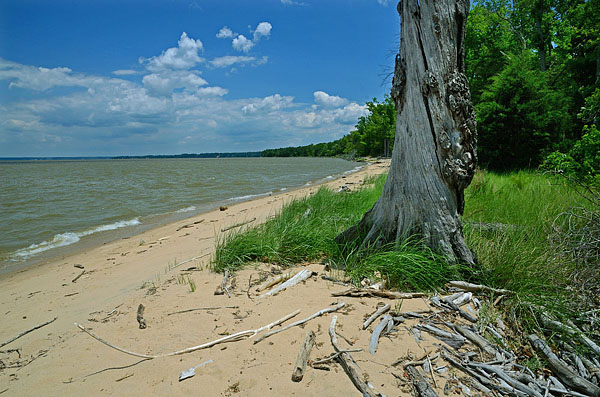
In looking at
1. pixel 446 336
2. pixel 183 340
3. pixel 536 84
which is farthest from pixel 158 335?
pixel 536 84

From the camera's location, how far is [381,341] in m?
2.54

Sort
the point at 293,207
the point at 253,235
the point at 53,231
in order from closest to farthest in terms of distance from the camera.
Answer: the point at 253,235 → the point at 293,207 → the point at 53,231

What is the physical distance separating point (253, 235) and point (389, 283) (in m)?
2.41

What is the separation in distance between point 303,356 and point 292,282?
1325 mm

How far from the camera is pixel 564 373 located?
2.10 m

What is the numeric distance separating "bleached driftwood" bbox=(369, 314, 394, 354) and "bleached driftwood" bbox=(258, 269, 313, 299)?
1.20m

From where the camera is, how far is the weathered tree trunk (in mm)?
3482

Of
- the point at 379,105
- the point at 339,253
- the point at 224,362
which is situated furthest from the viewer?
the point at 379,105

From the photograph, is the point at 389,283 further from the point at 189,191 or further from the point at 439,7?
the point at 189,191

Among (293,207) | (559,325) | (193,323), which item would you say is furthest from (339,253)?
(293,207)

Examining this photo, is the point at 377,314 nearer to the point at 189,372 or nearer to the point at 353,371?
the point at 353,371

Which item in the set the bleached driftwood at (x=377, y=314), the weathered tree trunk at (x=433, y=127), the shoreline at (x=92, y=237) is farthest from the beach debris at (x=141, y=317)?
Answer: the shoreline at (x=92, y=237)

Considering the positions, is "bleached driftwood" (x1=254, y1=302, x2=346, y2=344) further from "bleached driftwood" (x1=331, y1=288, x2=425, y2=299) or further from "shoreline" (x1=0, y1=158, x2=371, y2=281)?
"shoreline" (x1=0, y1=158, x2=371, y2=281)

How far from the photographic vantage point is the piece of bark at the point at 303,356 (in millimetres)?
2195
